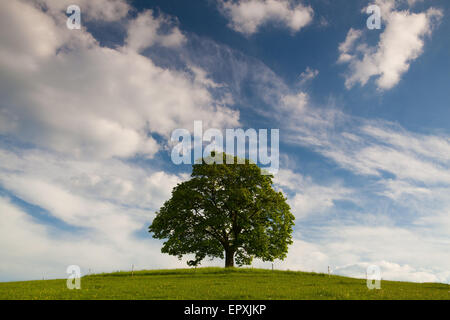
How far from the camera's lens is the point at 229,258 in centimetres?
4534

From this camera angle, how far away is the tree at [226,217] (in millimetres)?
44344

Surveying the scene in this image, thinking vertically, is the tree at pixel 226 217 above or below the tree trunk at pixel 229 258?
above

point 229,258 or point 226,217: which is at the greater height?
point 226,217

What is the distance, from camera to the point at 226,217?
146 feet

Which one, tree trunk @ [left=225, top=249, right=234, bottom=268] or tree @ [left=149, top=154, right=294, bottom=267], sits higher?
tree @ [left=149, top=154, right=294, bottom=267]

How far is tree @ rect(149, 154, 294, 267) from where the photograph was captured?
4434 cm

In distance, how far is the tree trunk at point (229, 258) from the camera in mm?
45000

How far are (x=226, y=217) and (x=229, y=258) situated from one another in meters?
5.81
